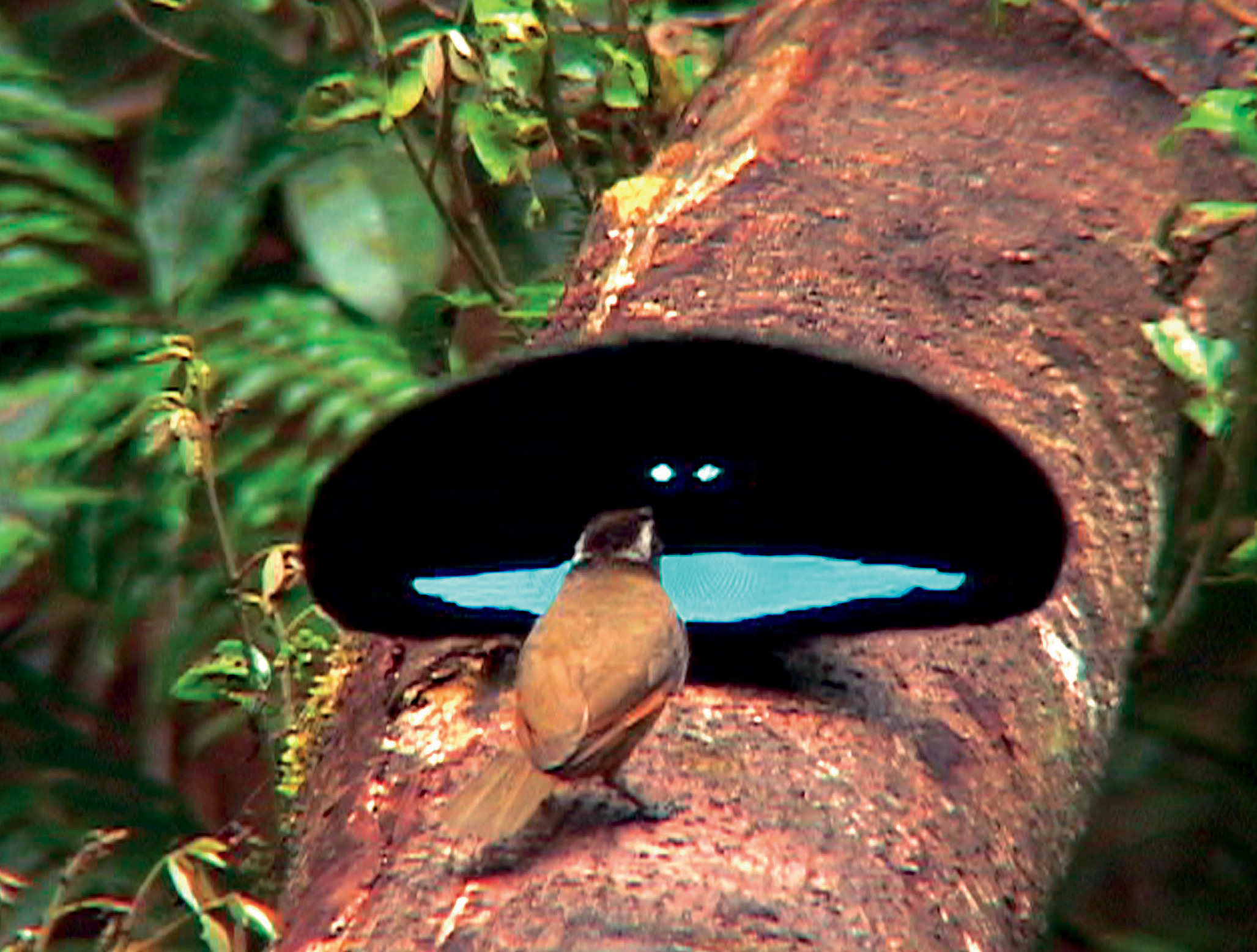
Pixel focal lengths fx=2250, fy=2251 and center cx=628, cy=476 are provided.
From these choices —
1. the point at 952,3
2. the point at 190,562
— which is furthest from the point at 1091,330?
the point at 190,562

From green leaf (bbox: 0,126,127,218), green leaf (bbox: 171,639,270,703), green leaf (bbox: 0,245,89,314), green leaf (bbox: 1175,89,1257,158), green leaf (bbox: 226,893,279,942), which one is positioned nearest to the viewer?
green leaf (bbox: 226,893,279,942)

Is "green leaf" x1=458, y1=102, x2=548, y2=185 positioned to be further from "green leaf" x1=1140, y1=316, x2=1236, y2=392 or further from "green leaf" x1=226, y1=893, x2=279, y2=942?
"green leaf" x1=226, y1=893, x2=279, y2=942

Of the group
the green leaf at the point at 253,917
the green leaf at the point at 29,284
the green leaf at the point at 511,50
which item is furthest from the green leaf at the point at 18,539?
the green leaf at the point at 253,917

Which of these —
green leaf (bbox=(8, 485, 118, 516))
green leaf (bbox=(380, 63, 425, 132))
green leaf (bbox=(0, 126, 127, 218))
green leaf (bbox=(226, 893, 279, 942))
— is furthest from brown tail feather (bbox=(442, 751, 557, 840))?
green leaf (bbox=(0, 126, 127, 218))

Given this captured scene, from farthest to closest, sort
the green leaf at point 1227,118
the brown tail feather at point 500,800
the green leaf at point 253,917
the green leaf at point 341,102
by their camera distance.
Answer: the green leaf at point 341,102 → the green leaf at point 1227,118 → the green leaf at point 253,917 → the brown tail feather at point 500,800

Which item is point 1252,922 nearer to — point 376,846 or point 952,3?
point 952,3

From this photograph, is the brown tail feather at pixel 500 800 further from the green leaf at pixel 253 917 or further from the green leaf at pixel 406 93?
the green leaf at pixel 406 93

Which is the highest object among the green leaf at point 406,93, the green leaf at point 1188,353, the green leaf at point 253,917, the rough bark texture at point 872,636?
the rough bark texture at point 872,636
